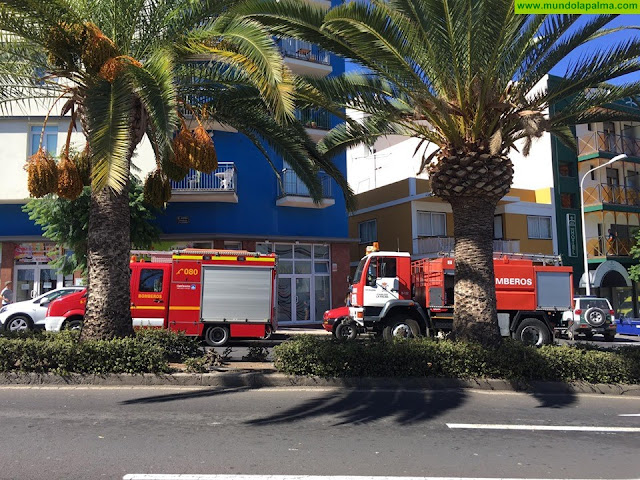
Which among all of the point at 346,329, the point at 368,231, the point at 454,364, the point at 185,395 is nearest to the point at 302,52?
the point at 368,231

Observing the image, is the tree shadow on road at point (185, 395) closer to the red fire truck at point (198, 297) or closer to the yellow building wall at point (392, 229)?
the red fire truck at point (198, 297)

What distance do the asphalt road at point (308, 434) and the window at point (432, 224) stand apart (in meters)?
19.4

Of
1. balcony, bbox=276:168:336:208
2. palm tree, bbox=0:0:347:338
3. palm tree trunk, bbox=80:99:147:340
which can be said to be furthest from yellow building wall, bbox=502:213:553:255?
palm tree trunk, bbox=80:99:147:340

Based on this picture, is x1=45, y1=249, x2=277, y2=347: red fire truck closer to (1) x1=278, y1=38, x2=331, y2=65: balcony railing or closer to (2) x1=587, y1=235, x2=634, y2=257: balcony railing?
(1) x1=278, y1=38, x2=331, y2=65: balcony railing

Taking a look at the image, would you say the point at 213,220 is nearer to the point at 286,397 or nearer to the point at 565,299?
the point at 565,299

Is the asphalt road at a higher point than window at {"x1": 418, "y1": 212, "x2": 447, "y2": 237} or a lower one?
lower

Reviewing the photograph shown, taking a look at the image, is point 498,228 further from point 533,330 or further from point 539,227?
point 533,330

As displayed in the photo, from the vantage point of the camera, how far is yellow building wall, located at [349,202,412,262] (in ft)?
90.1

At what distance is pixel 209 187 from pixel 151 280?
7.12 m

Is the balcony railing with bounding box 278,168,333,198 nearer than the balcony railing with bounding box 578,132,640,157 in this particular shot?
Yes

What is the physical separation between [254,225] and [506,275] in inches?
422

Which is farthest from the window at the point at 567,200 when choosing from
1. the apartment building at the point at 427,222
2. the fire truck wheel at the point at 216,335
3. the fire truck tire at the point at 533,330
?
the fire truck wheel at the point at 216,335

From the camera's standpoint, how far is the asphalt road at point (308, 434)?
4.96 m

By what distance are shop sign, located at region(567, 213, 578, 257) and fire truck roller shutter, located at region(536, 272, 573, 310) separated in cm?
1608
